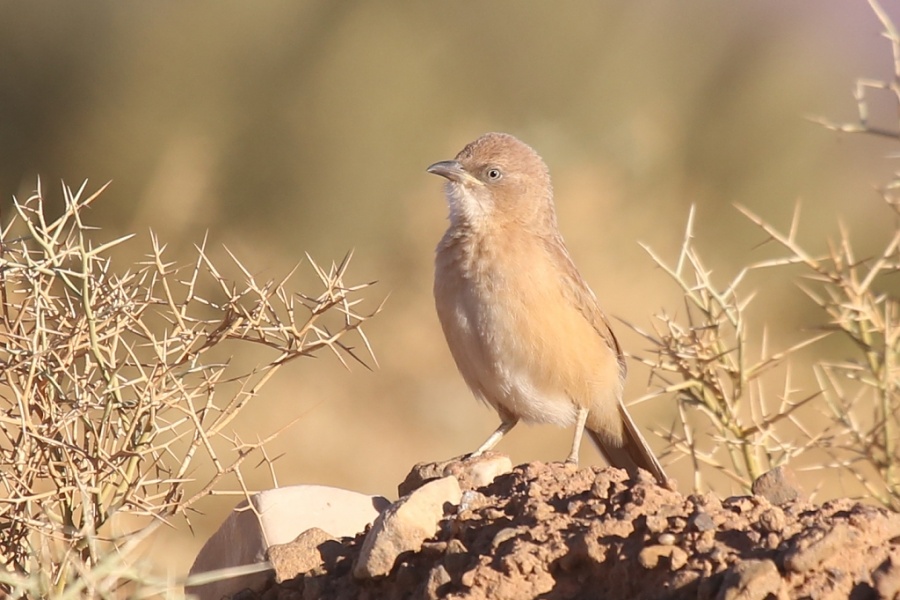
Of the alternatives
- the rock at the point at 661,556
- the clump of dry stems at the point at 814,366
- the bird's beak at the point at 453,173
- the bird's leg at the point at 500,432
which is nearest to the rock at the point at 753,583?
the rock at the point at 661,556

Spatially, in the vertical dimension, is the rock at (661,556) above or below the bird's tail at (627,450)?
above

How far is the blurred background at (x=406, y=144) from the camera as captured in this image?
9.49 metres

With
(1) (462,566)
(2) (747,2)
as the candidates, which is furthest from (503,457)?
(2) (747,2)

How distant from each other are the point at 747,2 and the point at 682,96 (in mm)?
1186

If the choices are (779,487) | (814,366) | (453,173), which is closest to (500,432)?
(453,173)

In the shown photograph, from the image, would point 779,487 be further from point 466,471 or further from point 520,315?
point 520,315

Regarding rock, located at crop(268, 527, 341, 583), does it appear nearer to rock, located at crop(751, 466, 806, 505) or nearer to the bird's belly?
rock, located at crop(751, 466, 806, 505)

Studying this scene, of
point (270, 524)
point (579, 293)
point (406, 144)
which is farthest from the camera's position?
point (406, 144)

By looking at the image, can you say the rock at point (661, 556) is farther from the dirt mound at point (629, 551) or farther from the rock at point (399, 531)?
the rock at point (399, 531)

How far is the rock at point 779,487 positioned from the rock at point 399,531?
93cm

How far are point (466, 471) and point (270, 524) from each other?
67 cm

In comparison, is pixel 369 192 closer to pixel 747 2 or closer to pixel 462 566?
pixel 747 2

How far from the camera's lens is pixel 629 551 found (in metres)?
2.79

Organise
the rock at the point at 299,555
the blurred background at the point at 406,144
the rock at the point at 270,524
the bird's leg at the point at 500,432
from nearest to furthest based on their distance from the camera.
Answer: the rock at the point at 299,555
the rock at the point at 270,524
the bird's leg at the point at 500,432
the blurred background at the point at 406,144
